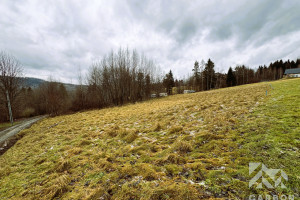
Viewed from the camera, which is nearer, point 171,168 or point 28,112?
point 171,168

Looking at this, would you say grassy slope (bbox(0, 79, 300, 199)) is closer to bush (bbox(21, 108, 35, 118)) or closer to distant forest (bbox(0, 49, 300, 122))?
distant forest (bbox(0, 49, 300, 122))

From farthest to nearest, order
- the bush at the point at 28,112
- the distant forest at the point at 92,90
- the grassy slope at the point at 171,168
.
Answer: the bush at the point at 28,112 → the distant forest at the point at 92,90 → the grassy slope at the point at 171,168

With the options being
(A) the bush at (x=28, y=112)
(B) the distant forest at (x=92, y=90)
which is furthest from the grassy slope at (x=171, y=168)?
(A) the bush at (x=28, y=112)

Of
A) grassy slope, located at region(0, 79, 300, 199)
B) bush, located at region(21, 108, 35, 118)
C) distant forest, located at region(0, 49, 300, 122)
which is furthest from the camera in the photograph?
bush, located at region(21, 108, 35, 118)

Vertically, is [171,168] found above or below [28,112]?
above

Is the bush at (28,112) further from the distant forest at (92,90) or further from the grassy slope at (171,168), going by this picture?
the grassy slope at (171,168)

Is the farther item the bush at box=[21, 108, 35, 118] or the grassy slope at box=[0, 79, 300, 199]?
the bush at box=[21, 108, 35, 118]

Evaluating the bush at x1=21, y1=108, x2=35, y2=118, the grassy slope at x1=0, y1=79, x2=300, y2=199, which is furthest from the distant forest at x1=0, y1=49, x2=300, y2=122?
the grassy slope at x1=0, y1=79, x2=300, y2=199

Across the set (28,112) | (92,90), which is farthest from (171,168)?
(28,112)

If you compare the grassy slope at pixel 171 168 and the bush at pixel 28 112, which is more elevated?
the grassy slope at pixel 171 168

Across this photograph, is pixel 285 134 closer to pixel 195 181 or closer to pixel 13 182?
pixel 195 181

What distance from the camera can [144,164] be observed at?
110 inches

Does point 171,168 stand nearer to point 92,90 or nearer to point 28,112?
point 92,90

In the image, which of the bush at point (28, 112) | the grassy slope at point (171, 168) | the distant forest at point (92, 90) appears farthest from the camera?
the bush at point (28, 112)
